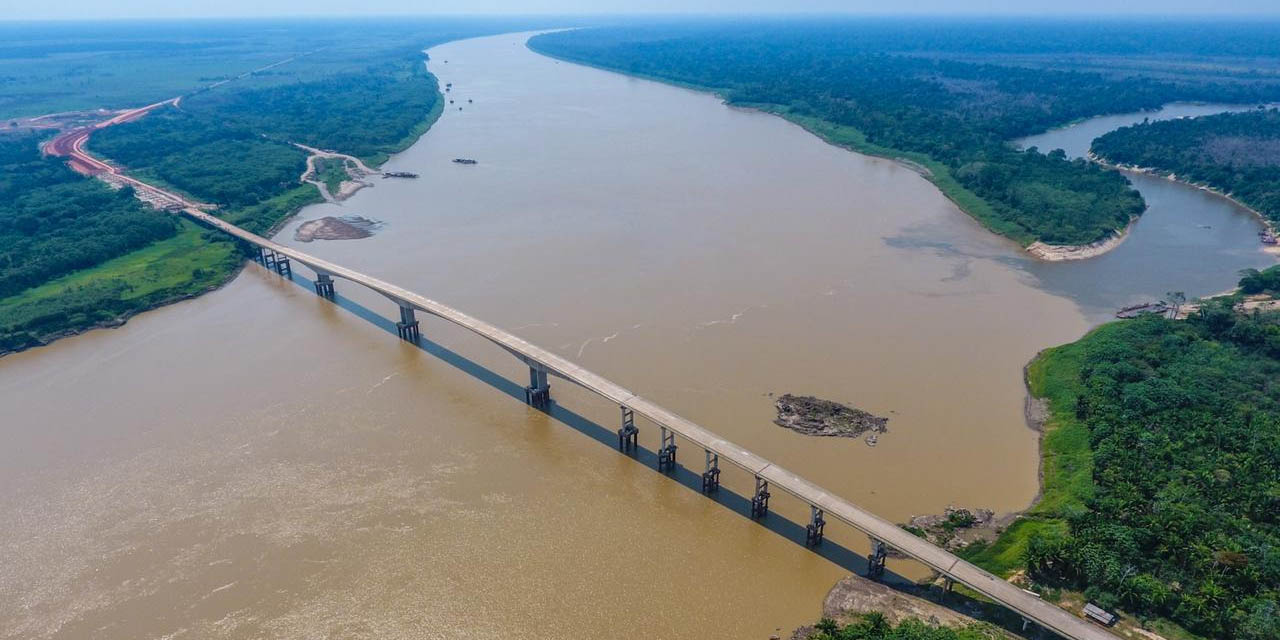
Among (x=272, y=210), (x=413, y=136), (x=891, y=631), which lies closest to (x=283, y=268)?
(x=272, y=210)

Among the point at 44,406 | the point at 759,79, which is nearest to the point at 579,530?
the point at 44,406

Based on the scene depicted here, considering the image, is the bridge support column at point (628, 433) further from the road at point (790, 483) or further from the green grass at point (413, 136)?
the green grass at point (413, 136)

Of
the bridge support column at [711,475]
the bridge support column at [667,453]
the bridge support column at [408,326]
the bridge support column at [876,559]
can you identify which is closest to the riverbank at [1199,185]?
the bridge support column at [876,559]

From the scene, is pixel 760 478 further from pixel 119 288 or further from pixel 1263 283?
pixel 119 288

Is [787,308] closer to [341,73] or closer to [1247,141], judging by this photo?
[1247,141]

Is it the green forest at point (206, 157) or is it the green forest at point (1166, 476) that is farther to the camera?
the green forest at point (206, 157)

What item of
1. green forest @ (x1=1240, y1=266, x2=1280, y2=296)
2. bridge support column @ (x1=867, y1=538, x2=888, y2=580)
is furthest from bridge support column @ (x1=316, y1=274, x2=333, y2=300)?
green forest @ (x1=1240, y1=266, x2=1280, y2=296)
